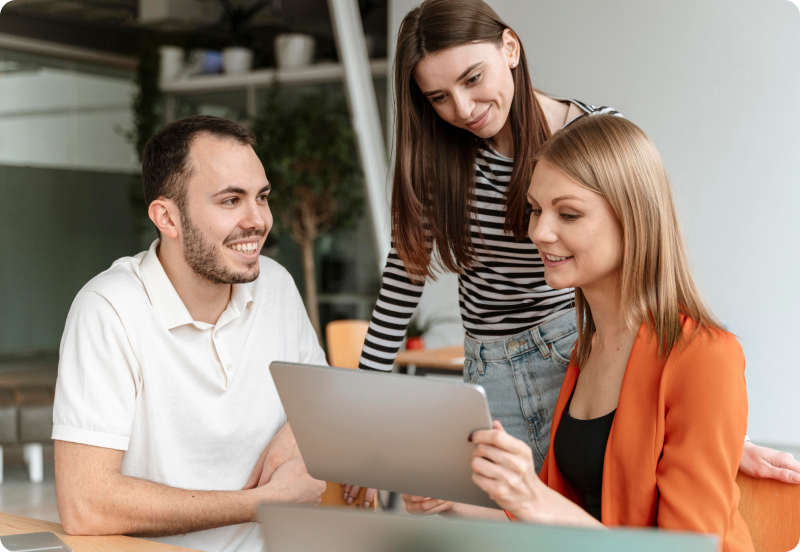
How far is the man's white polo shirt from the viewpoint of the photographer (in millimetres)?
1316

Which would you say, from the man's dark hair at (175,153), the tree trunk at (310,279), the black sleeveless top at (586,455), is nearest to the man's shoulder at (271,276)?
the man's dark hair at (175,153)

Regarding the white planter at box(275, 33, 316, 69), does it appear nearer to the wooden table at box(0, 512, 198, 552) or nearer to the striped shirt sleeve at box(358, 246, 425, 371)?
the striped shirt sleeve at box(358, 246, 425, 371)

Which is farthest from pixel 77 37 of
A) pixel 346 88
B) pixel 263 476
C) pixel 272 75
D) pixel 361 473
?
pixel 361 473

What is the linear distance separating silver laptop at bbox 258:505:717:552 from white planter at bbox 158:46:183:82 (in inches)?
172

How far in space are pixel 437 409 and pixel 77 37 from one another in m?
4.14

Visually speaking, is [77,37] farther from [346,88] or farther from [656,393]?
[656,393]

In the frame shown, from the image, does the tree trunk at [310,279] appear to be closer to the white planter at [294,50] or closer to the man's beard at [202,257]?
the white planter at [294,50]

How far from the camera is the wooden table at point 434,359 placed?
3.64 metres

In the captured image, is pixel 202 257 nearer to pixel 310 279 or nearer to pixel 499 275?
pixel 499 275

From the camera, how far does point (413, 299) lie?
6.11 ft

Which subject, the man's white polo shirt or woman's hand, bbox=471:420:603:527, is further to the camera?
the man's white polo shirt

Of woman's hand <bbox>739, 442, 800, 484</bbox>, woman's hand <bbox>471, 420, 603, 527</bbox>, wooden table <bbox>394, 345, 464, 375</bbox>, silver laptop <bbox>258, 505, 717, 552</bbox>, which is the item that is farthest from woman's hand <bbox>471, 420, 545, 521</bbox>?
wooden table <bbox>394, 345, 464, 375</bbox>

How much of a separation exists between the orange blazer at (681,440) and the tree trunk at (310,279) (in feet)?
14.1

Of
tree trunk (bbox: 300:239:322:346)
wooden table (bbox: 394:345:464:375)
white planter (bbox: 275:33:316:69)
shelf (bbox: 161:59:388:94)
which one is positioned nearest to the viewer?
wooden table (bbox: 394:345:464:375)
